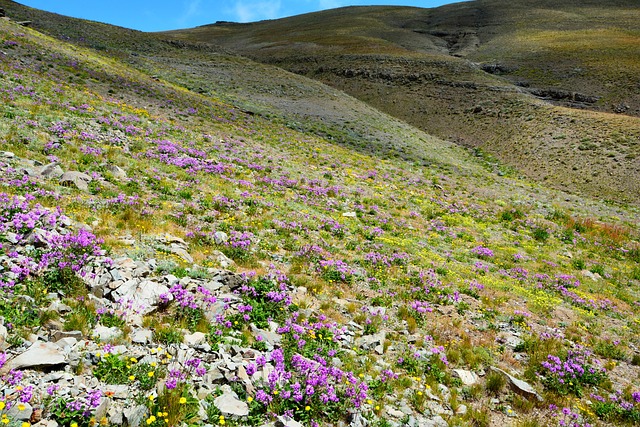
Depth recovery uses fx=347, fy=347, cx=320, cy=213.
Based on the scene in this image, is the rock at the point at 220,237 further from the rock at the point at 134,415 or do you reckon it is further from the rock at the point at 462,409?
the rock at the point at 462,409

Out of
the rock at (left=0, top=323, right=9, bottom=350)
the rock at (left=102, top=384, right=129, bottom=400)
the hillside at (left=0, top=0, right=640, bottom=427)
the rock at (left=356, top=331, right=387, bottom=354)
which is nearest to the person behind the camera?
the rock at (left=102, top=384, right=129, bottom=400)

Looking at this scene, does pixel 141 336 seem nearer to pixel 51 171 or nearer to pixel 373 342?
pixel 373 342

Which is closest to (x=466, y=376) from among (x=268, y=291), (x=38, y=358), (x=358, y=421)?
(x=358, y=421)

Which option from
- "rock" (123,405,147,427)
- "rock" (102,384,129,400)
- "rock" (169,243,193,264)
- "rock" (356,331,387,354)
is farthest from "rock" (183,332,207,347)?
"rock" (356,331,387,354)

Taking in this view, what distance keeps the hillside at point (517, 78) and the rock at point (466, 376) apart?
34.4 meters

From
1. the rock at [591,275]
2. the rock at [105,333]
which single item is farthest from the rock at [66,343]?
the rock at [591,275]

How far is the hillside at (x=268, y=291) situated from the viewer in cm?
542

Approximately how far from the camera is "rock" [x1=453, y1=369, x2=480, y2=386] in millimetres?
7598

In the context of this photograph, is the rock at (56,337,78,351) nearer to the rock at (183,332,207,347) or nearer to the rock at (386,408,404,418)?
the rock at (183,332,207,347)

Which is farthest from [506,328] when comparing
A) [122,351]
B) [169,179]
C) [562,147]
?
[562,147]

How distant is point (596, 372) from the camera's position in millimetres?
8531

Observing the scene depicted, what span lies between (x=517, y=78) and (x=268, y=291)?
275ft

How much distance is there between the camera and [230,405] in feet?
17.2

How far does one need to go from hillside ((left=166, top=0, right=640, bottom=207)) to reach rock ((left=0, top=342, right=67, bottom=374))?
41.0 metres
